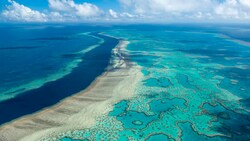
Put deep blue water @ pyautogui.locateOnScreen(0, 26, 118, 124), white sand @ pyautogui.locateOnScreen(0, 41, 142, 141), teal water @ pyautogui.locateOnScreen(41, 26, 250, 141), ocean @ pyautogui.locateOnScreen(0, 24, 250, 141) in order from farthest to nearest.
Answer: deep blue water @ pyautogui.locateOnScreen(0, 26, 118, 124) → ocean @ pyautogui.locateOnScreen(0, 24, 250, 141) → white sand @ pyautogui.locateOnScreen(0, 41, 142, 141) → teal water @ pyautogui.locateOnScreen(41, 26, 250, 141)

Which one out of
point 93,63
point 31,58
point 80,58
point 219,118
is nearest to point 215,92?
point 219,118

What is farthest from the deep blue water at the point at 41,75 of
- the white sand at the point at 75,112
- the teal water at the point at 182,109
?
the teal water at the point at 182,109

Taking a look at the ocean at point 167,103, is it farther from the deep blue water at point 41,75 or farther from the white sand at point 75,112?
the white sand at point 75,112

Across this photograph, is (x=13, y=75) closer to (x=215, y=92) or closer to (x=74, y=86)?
(x=74, y=86)

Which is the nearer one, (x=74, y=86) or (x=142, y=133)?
(x=142, y=133)

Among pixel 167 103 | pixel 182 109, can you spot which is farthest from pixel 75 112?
A: pixel 182 109

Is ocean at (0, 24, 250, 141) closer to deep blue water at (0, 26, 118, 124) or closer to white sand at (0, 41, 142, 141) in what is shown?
deep blue water at (0, 26, 118, 124)

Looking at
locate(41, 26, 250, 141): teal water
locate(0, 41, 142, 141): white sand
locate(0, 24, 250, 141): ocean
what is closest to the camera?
locate(41, 26, 250, 141): teal water

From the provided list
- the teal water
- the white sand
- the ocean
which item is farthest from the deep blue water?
the teal water

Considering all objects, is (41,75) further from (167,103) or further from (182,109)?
(182,109)
